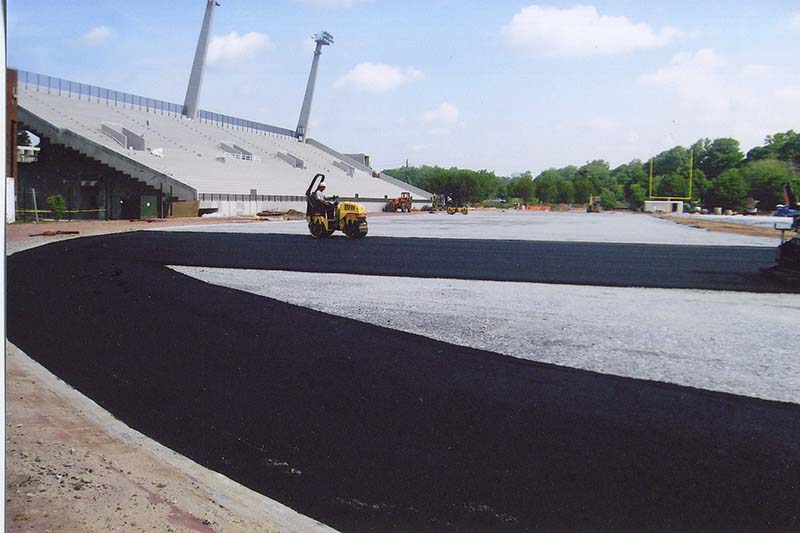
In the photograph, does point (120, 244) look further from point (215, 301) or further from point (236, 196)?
point (236, 196)

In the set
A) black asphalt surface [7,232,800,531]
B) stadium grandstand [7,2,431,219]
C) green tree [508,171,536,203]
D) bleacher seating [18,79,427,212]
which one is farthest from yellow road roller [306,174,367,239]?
green tree [508,171,536,203]

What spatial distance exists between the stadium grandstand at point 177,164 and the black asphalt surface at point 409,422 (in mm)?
24660

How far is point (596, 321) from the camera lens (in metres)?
9.84

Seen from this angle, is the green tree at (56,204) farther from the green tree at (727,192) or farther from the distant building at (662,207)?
the distant building at (662,207)

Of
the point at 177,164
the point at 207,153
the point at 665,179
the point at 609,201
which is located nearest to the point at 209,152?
the point at 207,153

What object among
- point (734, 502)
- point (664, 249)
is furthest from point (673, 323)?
point (664, 249)

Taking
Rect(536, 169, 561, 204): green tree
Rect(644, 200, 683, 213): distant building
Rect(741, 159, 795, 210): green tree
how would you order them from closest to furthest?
Rect(741, 159, 795, 210): green tree → Rect(644, 200, 683, 213): distant building → Rect(536, 169, 561, 204): green tree

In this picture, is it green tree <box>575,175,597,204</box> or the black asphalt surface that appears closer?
the black asphalt surface

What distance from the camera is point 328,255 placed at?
19.8 meters

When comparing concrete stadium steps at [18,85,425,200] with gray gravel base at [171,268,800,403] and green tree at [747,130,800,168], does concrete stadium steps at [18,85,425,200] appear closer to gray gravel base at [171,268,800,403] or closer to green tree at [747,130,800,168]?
gray gravel base at [171,268,800,403]

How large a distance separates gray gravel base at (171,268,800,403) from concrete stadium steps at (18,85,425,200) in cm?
2234

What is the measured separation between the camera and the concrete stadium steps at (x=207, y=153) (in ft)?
123

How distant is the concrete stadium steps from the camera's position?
37.5m

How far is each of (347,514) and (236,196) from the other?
1743 inches
